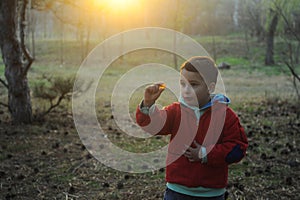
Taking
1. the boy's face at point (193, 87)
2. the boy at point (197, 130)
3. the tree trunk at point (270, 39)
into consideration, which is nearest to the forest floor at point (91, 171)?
the boy at point (197, 130)

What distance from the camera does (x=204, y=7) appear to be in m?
50.2

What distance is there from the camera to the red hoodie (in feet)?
8.28

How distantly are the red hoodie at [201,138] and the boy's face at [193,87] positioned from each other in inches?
4.4

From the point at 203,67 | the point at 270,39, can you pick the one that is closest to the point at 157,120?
the point at 203,67

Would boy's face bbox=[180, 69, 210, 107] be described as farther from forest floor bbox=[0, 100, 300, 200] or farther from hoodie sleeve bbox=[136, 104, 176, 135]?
forest floor bbox=[0, 100, 300, 200]

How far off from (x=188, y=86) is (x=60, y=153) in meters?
4.06

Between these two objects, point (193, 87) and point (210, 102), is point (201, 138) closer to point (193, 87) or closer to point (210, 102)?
point (210, 102)

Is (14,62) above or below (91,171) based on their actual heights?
above

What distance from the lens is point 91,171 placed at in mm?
5352

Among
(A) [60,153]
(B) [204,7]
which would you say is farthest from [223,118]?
(B) [204,7]

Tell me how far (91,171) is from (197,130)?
3.00 meters

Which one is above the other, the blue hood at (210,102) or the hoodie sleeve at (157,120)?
the blue hood at (210,102)

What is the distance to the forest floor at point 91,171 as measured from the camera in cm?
451

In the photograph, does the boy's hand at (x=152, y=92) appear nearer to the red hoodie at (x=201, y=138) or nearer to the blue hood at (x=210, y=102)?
the red hoodie at (x=201, y=138)
